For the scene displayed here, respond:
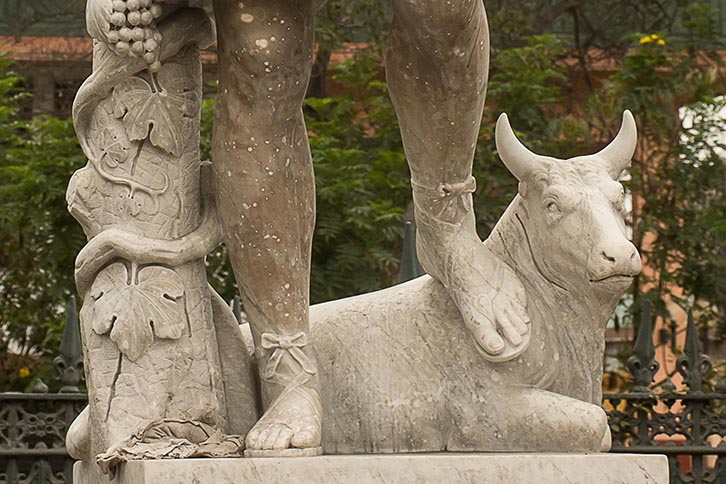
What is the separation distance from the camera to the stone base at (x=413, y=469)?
9.77ft

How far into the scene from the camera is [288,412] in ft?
10.5

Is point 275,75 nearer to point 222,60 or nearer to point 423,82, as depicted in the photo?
point 222,60

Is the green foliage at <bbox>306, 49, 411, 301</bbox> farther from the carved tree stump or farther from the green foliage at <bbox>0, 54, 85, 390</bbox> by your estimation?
the carved tree stump

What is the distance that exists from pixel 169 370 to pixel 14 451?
237 cm

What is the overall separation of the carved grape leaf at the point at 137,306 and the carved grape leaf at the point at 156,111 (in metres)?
0.31

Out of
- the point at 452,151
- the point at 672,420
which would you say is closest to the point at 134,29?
the point at 452,151

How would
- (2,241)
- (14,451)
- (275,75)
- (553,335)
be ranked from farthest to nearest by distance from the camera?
(2,241) → (14,451) → (553,335) → (275,75)

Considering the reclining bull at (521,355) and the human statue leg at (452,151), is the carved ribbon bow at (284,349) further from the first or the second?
the human statue leg at (452,151)

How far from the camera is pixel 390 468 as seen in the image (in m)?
3.04

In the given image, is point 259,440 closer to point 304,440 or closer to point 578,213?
point 304,440

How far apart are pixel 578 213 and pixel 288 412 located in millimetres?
851

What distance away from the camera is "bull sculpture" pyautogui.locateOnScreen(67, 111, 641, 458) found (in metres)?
3.35

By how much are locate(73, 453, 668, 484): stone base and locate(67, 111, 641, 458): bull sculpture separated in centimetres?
19

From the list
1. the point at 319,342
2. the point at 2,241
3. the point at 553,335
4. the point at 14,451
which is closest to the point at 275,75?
the point at 319,342
